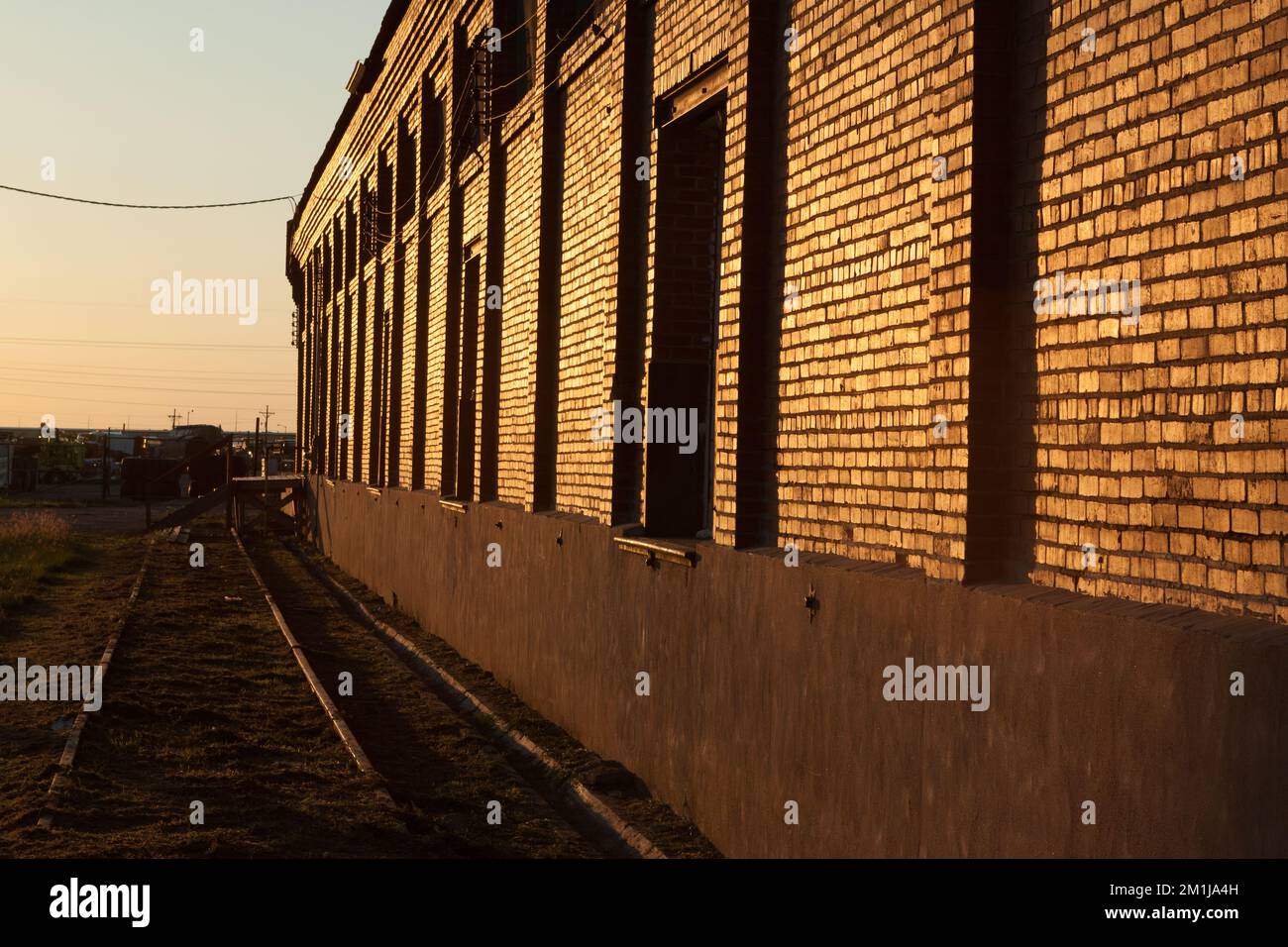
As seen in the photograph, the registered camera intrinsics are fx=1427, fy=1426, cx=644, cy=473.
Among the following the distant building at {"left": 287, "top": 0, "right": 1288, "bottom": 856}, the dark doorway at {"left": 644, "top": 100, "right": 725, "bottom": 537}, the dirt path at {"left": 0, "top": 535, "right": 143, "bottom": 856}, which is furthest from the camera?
the dark doorway at {"left": 644, "top": 100, "right": 725, "bottom": 537}

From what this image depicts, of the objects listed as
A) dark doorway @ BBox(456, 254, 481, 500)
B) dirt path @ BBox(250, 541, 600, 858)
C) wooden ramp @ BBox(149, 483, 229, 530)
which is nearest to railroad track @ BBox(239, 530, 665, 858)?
dirt path @ BBox(250, 541, 600, 858)

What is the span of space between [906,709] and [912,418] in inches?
43.5

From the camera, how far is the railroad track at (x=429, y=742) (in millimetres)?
8008

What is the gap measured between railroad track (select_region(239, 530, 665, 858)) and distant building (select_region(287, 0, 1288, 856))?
0.45m

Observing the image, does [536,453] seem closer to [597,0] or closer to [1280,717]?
[597,0]

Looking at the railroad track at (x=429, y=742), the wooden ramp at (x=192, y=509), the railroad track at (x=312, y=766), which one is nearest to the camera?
the railroad track at (x=312, y=766)

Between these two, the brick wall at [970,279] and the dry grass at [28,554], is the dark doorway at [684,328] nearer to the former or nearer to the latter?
the brick wall at [970,279]

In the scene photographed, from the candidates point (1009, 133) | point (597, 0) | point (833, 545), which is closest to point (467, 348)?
point (597, 0)

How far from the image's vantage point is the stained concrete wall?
354cm

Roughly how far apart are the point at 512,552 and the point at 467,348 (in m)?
3.89

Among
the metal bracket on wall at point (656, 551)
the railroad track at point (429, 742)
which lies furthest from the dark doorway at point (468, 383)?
the metal bracket on wall at point (656, 551)

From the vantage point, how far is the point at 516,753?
9984 mm

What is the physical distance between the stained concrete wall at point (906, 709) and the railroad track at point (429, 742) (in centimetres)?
41

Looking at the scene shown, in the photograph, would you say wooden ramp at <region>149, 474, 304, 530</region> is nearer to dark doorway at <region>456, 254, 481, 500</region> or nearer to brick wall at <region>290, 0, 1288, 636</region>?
dark doorway at <region>456, 254, 481, 500</region>
